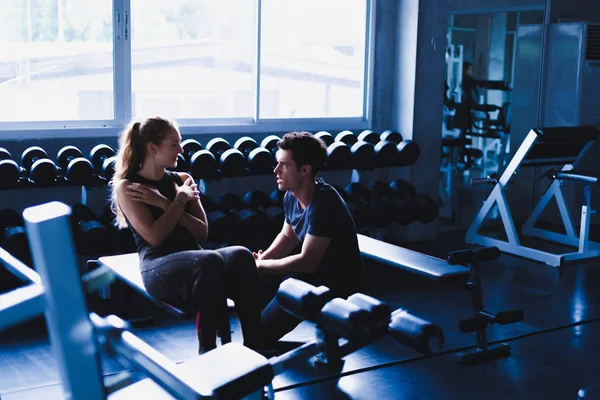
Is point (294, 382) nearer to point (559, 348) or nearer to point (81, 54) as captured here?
point (559, 348)

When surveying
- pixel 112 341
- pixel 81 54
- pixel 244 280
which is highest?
pixel 81 54

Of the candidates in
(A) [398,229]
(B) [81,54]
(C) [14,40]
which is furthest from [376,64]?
(C) [14,40]

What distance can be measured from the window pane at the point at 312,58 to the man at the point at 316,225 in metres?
2.38

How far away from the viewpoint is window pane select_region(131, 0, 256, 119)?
180 inches

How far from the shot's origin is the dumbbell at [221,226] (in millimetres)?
4070

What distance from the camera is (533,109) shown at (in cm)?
625

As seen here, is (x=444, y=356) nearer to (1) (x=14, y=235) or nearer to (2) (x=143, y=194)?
(2) (x=143, y=194)

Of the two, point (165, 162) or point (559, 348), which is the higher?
point (165, 162)

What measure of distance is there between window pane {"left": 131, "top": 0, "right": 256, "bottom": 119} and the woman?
1.84 m

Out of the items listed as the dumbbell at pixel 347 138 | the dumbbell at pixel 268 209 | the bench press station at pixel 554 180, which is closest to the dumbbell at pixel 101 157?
the dumbbell at pixel 268 209

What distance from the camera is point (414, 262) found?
10.3 ft

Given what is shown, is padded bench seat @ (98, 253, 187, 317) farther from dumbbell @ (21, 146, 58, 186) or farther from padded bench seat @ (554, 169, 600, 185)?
padded bench seat @ (554, 169, 600, 185)

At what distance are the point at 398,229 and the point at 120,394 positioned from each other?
14.1 ft

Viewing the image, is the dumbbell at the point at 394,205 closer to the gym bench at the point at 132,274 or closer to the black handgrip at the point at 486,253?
the black handgrip at the point at 486,253
